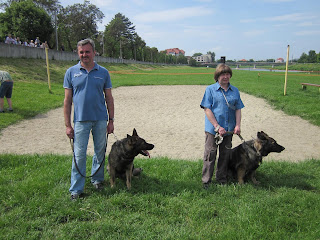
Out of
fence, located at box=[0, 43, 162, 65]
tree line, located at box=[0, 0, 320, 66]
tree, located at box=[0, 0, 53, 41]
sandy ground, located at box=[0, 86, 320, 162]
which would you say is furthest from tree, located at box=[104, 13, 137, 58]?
sandy ground, located at box=[0, 86, 320, 162]

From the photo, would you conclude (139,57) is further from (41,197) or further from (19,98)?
(41,197)

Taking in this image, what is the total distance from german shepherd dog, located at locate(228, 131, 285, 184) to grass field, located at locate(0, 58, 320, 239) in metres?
0.27

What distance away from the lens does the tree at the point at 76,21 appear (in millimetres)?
62375

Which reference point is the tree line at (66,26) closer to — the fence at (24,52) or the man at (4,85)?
the fence at (24,52)

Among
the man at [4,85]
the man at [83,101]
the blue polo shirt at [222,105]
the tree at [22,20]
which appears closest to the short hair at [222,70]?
the blue polo shirt at [222,105]

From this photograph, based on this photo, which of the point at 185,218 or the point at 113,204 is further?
the point at 113,204

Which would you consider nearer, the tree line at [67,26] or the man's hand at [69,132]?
the man's hand at [69,132]

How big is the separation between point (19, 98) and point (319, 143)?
13.7 m

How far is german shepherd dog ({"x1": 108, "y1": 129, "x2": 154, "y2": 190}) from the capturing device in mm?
4137

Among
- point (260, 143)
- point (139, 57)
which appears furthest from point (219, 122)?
point (139, 57)

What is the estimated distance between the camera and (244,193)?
4152mm

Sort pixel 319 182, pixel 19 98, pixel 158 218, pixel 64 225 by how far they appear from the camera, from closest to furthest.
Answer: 1. pixel 64 225
2. pixel 158 218
3. pixel 319 182
4. pixel 19 98

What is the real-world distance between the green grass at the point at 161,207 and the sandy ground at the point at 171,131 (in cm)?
134

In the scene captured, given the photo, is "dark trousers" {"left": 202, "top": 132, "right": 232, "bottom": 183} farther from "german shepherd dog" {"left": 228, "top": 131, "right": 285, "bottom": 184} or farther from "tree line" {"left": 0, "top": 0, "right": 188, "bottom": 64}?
"tree line" {"left": 0, "top": 0, "right": 188, "bottom": 64}
